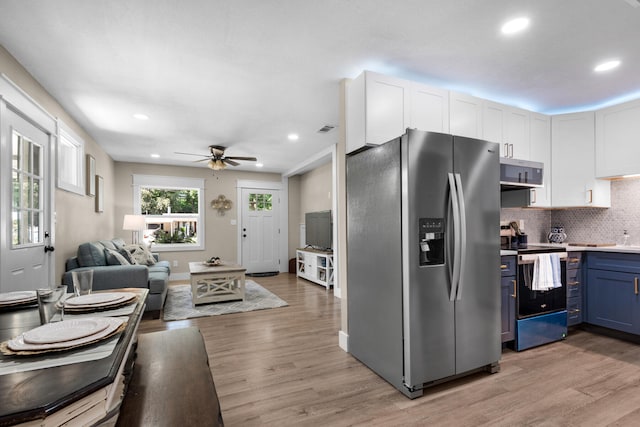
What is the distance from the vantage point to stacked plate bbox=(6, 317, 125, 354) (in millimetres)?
767

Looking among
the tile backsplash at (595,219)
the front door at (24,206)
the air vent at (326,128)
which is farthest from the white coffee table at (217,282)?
the tile backsplash at (595,219)

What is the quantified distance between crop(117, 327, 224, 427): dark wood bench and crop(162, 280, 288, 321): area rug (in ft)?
7.76

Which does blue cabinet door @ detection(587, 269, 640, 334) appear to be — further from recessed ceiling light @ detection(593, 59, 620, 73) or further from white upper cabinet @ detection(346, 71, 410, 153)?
white upper cabinet @ detection(346, 71, 410, 153)

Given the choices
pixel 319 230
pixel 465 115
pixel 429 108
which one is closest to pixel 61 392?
pixel 429 108

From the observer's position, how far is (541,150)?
3508 mm

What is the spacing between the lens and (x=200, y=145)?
201 inches

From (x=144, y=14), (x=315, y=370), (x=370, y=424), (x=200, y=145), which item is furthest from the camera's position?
(x=200, y=145)

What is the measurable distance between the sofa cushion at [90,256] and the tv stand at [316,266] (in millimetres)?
3258

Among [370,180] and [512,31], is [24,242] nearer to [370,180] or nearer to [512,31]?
[370,180]

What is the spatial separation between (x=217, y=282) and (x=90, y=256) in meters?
1.58

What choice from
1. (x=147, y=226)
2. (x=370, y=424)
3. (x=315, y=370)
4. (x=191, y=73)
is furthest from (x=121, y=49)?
(x=147, y=226)

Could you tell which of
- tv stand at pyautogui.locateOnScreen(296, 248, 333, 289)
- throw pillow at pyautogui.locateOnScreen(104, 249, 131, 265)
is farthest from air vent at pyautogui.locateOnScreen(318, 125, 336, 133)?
throw pillow at pyautogui.locateOnScreen(104, 249, 131, 265)

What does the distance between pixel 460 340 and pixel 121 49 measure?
330 cm

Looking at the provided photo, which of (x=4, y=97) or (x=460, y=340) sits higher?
(x=4, y=97)
